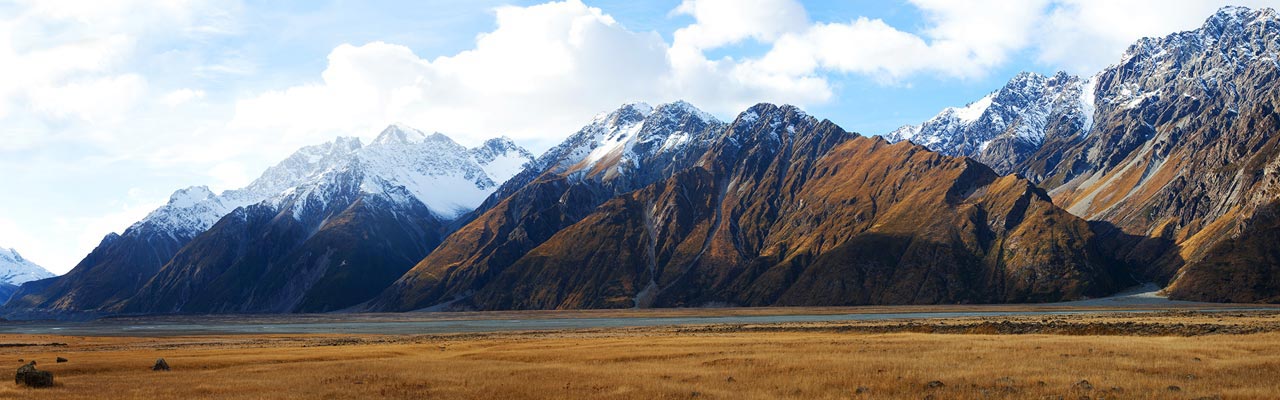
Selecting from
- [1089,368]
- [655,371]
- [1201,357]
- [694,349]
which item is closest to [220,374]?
[655,371]

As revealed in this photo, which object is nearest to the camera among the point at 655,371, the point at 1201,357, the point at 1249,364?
the point at 1249,364

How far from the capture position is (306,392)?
4356 centimetres

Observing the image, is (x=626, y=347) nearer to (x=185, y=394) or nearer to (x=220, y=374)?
(x=220, y=374)

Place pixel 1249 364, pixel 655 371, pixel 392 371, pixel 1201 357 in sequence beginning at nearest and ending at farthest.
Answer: pixel 1249 364
pixel 1201 357
pixel 655 371
pixel 392 371

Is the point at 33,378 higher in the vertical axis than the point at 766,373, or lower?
higher

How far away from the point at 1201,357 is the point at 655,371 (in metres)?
28.8

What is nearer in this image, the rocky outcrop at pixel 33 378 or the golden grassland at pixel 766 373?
the golden grassland at pixel 766 373

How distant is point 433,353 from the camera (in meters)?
75.6

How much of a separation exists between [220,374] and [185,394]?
1227cm

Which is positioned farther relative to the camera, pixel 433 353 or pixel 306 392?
pixel 433 353

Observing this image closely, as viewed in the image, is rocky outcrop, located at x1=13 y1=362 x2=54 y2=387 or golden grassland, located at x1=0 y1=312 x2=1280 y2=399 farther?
rocky outcrop, located at x1=13 y1=362 x2=54 y2=387

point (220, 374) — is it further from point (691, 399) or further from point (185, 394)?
point (691, 399)

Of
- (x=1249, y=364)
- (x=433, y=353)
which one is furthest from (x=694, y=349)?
(x=1249, y=364)

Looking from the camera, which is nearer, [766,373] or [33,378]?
[33,378]
